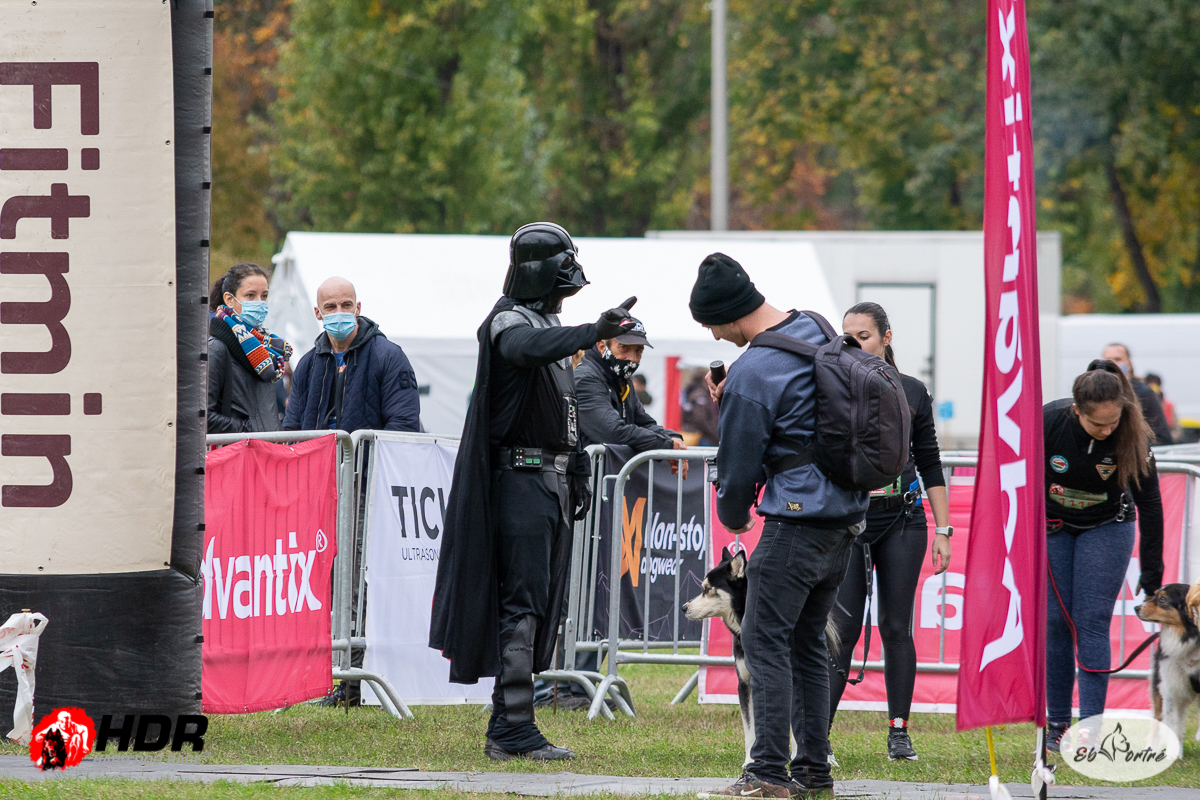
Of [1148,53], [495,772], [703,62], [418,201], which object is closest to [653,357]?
[418,201]

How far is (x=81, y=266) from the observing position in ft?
18.4

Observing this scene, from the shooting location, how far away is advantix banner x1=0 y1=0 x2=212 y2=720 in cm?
561

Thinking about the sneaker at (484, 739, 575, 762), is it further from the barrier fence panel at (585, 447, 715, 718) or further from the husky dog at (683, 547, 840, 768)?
the barrier fence panel at (585, 447, 715, 718)

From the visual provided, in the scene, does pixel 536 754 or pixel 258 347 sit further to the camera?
pixel 258 347

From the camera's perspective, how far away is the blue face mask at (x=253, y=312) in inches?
323

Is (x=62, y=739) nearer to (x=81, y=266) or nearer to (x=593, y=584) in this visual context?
(x=81, y=266)

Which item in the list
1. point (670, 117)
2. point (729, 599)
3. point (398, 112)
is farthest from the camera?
point (670, 117)

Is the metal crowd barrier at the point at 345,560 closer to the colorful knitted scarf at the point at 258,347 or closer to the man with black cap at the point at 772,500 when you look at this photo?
the colorful knitted scarf at the point at 258,347

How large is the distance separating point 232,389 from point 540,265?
2480mm

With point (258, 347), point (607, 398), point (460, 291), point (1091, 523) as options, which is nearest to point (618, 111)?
point (460, 291)

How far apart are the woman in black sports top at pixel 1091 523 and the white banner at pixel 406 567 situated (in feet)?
9.69

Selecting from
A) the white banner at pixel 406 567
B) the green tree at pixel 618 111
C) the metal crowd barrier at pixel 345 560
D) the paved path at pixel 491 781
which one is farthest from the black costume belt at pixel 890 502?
the green tree at pixel 618 111

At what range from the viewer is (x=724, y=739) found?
286 inches

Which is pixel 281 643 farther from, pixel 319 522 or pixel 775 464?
pixel 775 464
